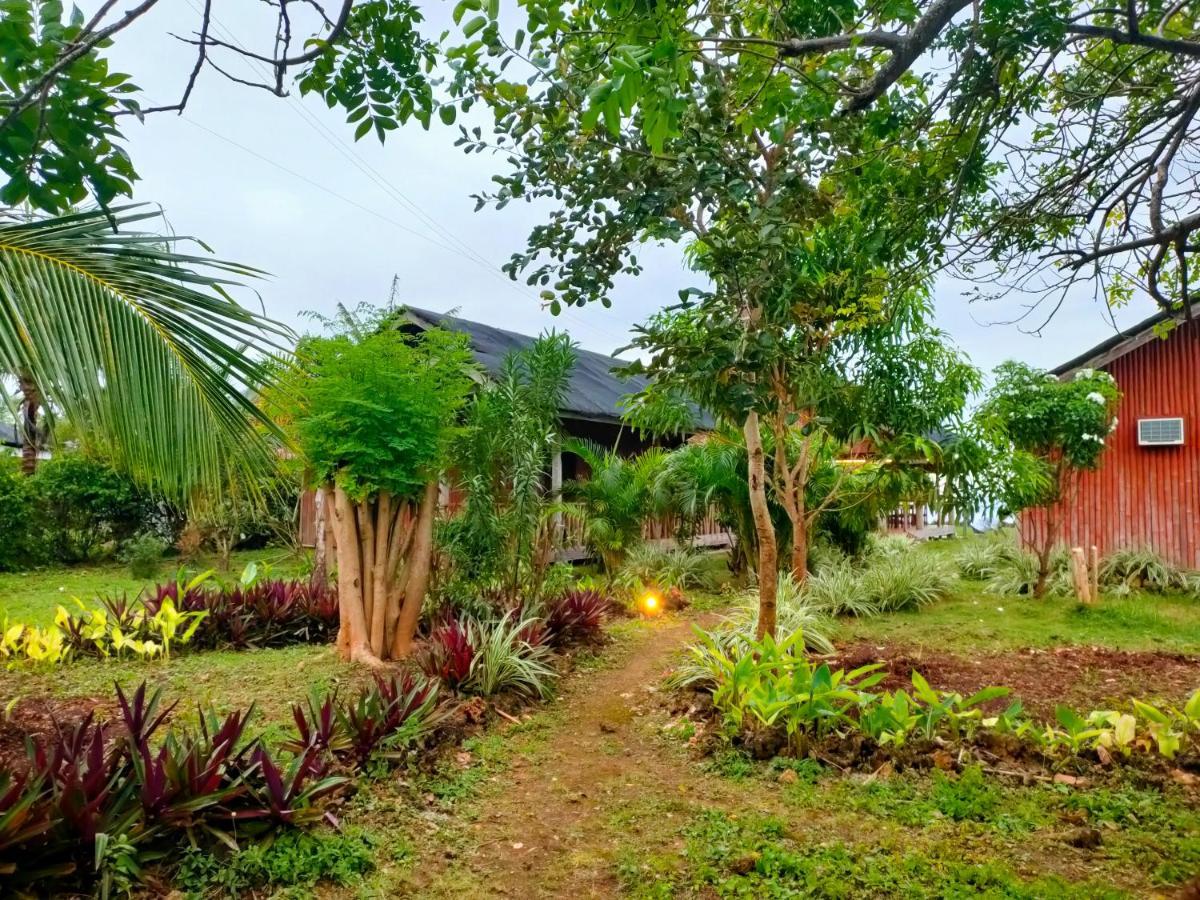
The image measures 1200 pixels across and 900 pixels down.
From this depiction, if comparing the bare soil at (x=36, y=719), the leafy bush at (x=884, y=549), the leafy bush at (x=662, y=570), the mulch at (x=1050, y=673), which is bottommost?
the mulch at (x=1050, y=673)

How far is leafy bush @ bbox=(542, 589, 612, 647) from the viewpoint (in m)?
6.24

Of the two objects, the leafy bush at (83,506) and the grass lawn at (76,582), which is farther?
the leafy bush at (83,506)

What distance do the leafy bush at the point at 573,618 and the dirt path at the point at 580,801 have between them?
1140 millimetres

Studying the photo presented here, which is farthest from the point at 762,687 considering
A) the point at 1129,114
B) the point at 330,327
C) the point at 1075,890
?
the point at 330,327

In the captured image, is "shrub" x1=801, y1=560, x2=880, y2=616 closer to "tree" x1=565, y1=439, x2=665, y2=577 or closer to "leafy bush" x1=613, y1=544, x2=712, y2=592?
"leafy bush" x1=613, y1=544, x2=712, y2=592

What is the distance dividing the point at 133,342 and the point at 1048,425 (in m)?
8.92

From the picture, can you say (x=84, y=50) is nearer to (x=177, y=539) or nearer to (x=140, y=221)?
(x=140, y=221)

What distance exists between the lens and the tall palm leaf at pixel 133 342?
89.6 inches

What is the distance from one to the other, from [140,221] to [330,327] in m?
3.84

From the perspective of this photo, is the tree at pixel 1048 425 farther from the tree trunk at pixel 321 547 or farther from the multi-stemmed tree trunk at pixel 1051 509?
the tree trunk at pixel 321 547

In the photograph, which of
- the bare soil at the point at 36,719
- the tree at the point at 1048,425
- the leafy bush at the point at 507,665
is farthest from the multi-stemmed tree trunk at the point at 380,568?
the tree at the point at 1048,425

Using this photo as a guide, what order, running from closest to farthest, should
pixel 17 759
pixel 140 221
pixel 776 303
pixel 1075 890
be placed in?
pixel 1075 890
pixel 140 221
pixel 17 759
pixel 776 303

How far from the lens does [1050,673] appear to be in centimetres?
529

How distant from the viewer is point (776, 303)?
4.13 meters
